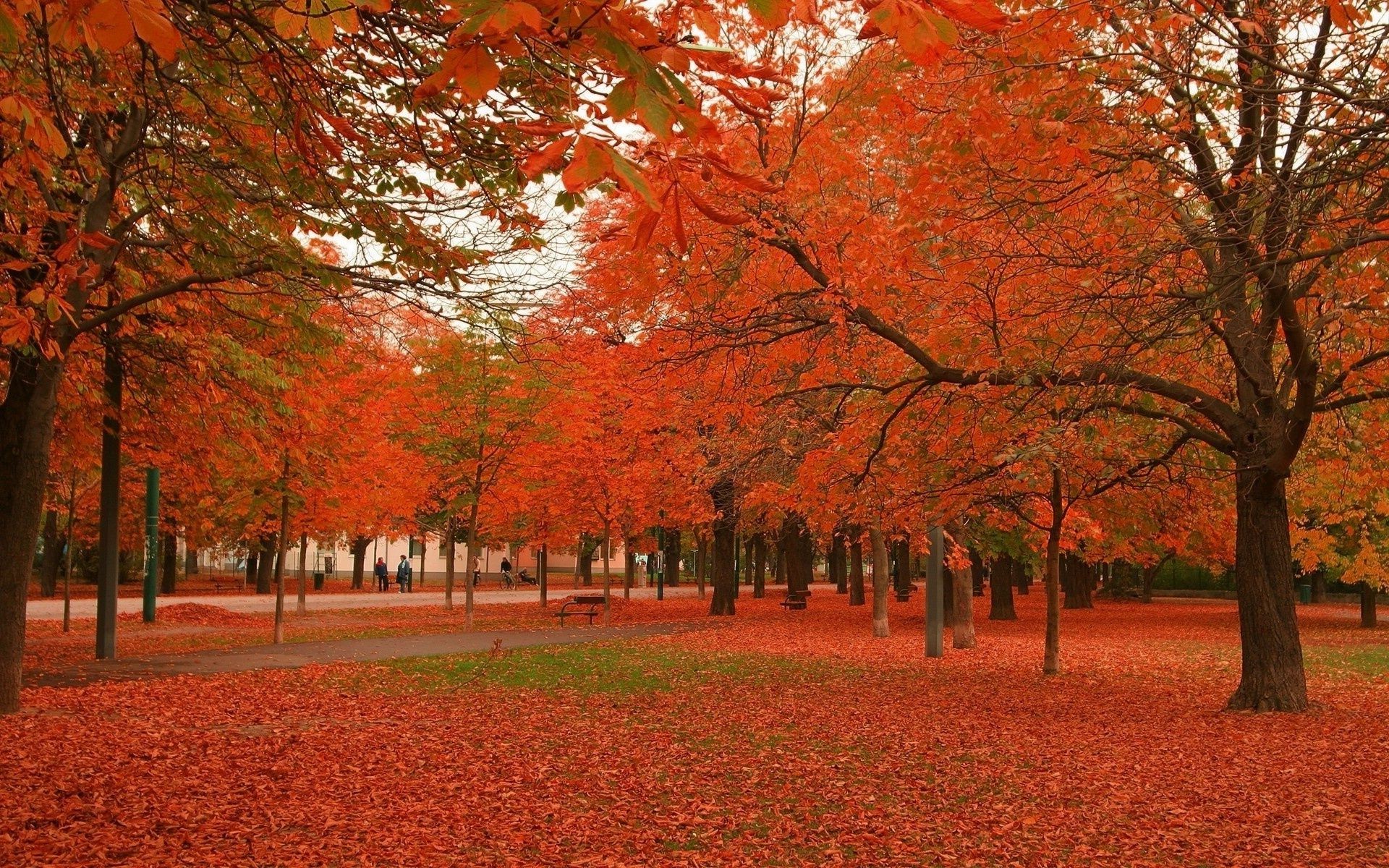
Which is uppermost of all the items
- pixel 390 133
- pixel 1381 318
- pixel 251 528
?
pixel 390 133

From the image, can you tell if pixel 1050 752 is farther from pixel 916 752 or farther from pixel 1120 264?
pixel 1120 264

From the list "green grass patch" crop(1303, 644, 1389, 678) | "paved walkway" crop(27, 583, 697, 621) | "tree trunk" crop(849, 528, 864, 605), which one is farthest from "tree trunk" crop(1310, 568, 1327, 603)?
"paved walkway" crop(27, 583, 697, 621)

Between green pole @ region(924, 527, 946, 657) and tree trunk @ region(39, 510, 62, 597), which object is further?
tree trunk @ region(39, 510, 62, 597)

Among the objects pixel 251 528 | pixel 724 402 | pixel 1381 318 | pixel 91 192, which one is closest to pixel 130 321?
pixel 91 192

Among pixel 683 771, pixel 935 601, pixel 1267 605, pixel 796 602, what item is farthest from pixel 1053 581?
pixel 796 602

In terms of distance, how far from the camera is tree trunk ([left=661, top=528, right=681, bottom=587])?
48947 millimetres

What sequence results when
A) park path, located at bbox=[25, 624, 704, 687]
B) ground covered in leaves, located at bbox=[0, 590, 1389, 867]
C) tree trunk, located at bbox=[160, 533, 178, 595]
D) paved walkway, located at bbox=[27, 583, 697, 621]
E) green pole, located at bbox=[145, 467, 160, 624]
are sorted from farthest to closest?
tree trunk, located at bbox=[160, 533, 178, 595] → paved walkway, located at bbox=[27, 583, 697, 621] → green pole, located at bbox=[145, 467, 160, 624] → park path, located at bbox=[25, 624, 704, 687] → ground covered in leaves, located at bbox=[0, 590, 1389, 867]

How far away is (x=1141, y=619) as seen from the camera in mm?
30844

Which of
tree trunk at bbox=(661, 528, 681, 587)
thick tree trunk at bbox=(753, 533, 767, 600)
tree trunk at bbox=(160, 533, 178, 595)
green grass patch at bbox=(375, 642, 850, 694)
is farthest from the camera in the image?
tree trunk at bbox=(661, 528, 681, 587)

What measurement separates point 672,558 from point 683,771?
1922 inches

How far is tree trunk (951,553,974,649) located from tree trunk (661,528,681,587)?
24.9 meters

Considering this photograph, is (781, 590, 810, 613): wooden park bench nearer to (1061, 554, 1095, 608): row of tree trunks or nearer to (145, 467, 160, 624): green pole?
(1061, 554, 1095, 608): row of tree trunks

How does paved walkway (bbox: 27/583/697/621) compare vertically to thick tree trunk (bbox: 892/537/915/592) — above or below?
below

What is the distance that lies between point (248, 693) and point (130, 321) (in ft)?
14.1
